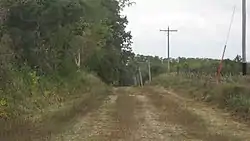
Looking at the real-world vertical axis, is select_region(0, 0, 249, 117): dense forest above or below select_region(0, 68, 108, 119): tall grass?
above

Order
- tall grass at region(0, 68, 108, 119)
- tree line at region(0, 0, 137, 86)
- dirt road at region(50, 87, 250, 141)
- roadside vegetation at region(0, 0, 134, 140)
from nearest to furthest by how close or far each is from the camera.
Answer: dirt road at region(50, 87, 250, 141), roadside vegetation at region(0, 0, 134, 140), tall grass at region(0, 68, 108, 119), tree line at region(0, 0, 137, 86)

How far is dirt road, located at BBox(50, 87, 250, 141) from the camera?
12.1m

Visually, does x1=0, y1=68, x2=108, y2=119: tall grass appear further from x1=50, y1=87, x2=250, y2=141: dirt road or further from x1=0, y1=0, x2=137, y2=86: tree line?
x1=50, y1=87, x2=250, y2=141: dirt road

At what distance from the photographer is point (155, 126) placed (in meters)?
14.2

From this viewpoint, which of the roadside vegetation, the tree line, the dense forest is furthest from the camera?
the tree line

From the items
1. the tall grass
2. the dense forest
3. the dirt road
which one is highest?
the dense forest

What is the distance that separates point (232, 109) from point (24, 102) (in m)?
7.79

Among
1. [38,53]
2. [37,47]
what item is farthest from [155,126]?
[38,53]

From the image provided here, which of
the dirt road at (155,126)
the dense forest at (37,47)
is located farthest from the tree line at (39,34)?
the dirt road at (155,126)

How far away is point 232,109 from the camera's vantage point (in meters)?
18.9

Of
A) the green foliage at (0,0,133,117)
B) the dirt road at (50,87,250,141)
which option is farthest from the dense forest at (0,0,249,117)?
the dirt road at (50,87,250,141)

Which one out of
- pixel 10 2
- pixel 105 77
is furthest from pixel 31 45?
pixel 105 77

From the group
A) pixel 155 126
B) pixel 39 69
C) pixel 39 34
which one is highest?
pixel 39 34

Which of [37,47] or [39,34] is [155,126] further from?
[39,34]
